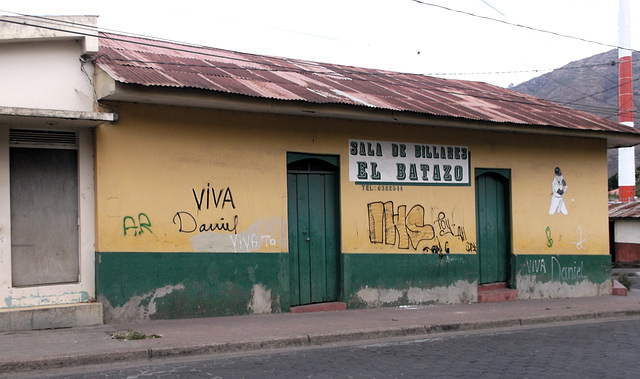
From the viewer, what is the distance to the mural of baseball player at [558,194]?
14.5 metres

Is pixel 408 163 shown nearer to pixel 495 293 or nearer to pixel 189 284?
pixel 495 293

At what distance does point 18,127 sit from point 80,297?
2601 mm

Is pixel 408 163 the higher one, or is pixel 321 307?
pixel 408 163

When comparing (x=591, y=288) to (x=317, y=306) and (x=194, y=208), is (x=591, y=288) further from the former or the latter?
(x=194, y=208)

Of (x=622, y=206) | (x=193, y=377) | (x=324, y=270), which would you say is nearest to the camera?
(x=193, y=377)

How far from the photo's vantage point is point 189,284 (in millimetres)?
9805

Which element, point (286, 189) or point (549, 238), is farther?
point (549, 238)

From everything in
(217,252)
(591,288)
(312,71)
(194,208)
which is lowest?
(591,288)

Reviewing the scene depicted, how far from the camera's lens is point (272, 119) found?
1070cm

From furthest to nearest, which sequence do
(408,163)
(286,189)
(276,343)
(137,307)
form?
(408,163), (286,189), (137,307), (276,343)

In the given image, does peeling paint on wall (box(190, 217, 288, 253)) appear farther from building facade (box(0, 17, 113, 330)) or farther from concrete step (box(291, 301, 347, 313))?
building facade (box(0, 17, 113, 330))

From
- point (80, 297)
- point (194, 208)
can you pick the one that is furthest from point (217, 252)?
point (80, 297)

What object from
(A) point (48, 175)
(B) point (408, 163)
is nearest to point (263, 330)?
(A) point (48, 175)

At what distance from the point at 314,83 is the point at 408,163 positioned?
2.48 metres
